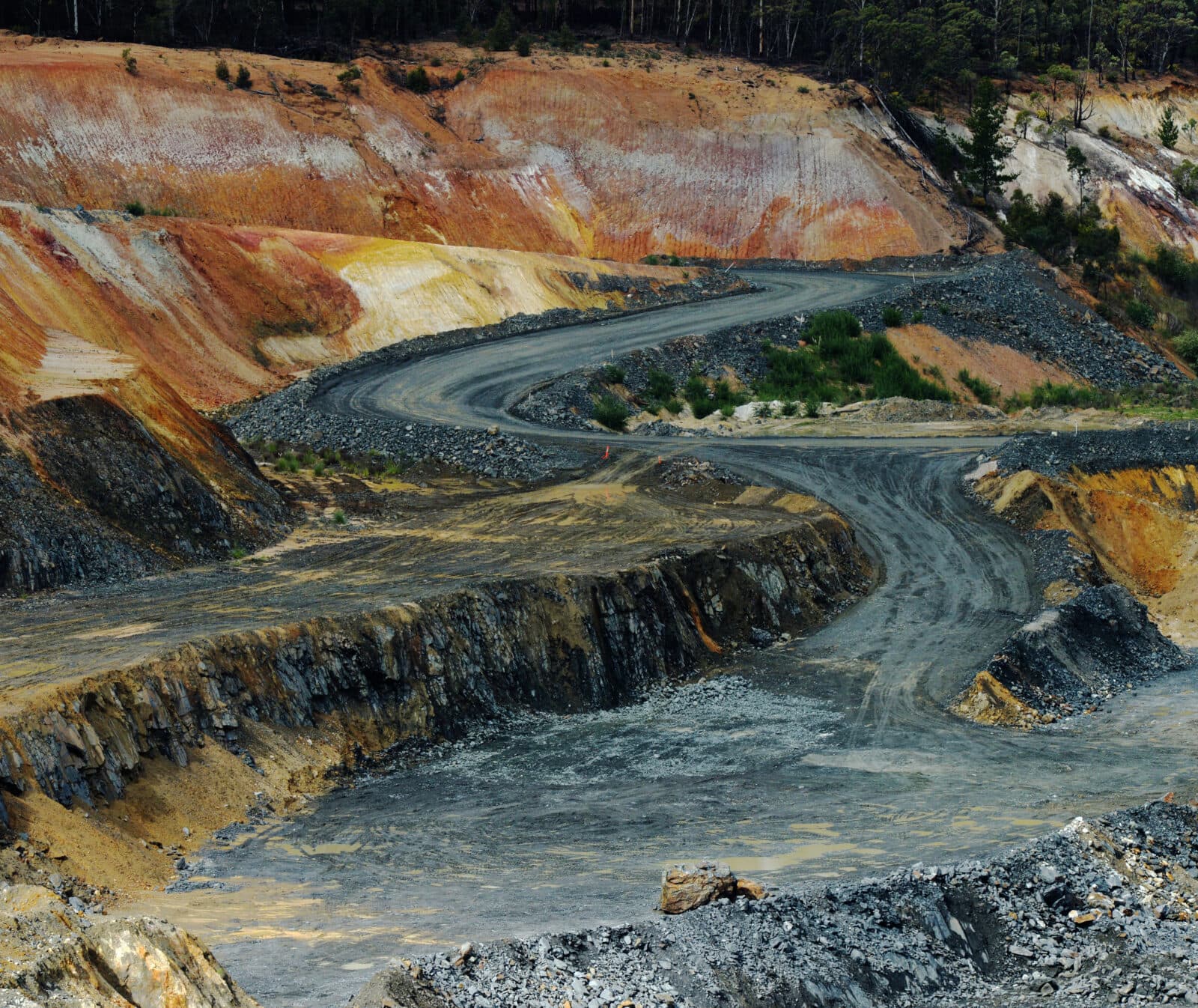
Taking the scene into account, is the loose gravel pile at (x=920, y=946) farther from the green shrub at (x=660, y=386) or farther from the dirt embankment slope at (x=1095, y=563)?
the green shrub at (x=660, y=386)

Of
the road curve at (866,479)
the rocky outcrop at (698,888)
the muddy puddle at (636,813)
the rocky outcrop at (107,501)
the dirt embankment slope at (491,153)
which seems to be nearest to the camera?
the rocky outcrop at (698,888)

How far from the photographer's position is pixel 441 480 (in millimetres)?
35844

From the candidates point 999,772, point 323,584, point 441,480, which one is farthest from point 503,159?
point 999,772

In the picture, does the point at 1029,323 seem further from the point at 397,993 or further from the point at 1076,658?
the point at 397,993

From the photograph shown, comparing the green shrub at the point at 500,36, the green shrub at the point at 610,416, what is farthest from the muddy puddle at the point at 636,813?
the green shrub at the point at 500,36

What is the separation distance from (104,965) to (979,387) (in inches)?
1783

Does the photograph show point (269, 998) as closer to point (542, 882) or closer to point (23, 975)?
point (23, 975)

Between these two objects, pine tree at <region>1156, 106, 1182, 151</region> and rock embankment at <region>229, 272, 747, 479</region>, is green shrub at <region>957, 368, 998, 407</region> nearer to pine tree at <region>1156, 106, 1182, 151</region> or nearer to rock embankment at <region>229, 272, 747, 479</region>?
rock embankment at <region>229, 272, 747, 479</region>

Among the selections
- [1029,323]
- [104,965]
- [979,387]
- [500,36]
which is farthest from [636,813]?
[500,36]

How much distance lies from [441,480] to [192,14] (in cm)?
4774

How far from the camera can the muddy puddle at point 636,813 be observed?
Result: 14.3 meters

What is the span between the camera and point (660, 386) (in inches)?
1831

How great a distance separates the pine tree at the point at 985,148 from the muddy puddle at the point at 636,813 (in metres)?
50.1

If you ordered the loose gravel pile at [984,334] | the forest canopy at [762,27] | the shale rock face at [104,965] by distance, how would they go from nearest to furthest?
the shale rock face at [104,965]
the loose gravel pile at [984,334]
the forest canopy at [762,27]
